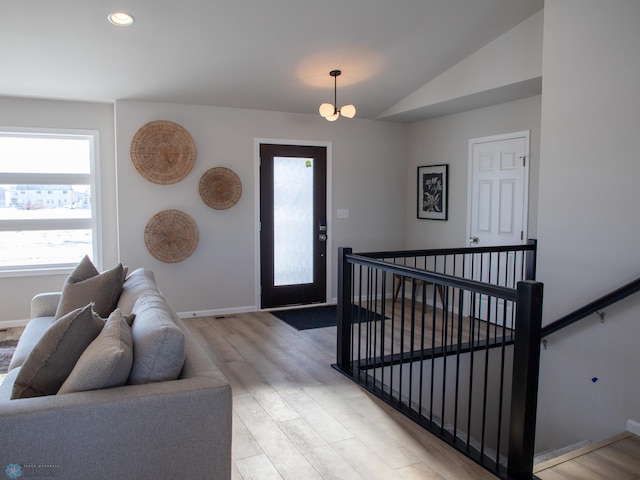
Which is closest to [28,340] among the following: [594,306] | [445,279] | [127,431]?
[127,431]

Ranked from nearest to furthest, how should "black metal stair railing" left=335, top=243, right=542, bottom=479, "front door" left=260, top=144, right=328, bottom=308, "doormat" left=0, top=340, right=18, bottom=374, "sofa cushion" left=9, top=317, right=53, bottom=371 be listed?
"black metal stair railing" left=335, top=243, right=542, bottom=479 → "sofa cushion" left=9, top=317, right=53, bottom=371 → "doormat" left=0, top=340, right=18, bottom=374 → "front door" left=260, top=144, right=328, bottom=308

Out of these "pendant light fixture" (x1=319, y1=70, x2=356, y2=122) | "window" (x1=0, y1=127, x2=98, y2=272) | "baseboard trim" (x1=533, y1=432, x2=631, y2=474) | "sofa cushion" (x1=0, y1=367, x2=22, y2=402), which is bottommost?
"baseboard trim" (x1=533, y1=432, x2=631, y2=474)

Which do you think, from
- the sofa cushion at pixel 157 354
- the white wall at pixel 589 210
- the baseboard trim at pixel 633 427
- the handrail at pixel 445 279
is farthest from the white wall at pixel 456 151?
the sofa cushion at pixel 157 354

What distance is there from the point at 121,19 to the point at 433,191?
12.7ft

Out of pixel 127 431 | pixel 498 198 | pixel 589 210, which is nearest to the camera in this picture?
pixel 127 431

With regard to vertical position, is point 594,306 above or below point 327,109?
below

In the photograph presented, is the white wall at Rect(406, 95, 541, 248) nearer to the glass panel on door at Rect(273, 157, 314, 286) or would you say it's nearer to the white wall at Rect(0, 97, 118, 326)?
the glass panel on door at Rect(273, 157, 314, 286)

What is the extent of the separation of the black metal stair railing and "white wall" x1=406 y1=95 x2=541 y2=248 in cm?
40

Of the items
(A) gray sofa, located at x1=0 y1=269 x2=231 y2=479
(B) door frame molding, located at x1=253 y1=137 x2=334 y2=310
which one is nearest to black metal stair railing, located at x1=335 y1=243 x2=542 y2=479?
(B) door frame molding, located at x1=253 y1=137 x2=334 y2=310

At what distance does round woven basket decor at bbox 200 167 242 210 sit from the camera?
17.4ft

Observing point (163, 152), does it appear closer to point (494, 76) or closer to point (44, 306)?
point (44, 306)

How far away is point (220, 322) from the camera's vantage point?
5.20 metres

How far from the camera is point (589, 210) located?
11.0 feet

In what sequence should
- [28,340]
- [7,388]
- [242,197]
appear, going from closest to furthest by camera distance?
[7,388]
[28,340]
[242,197]
